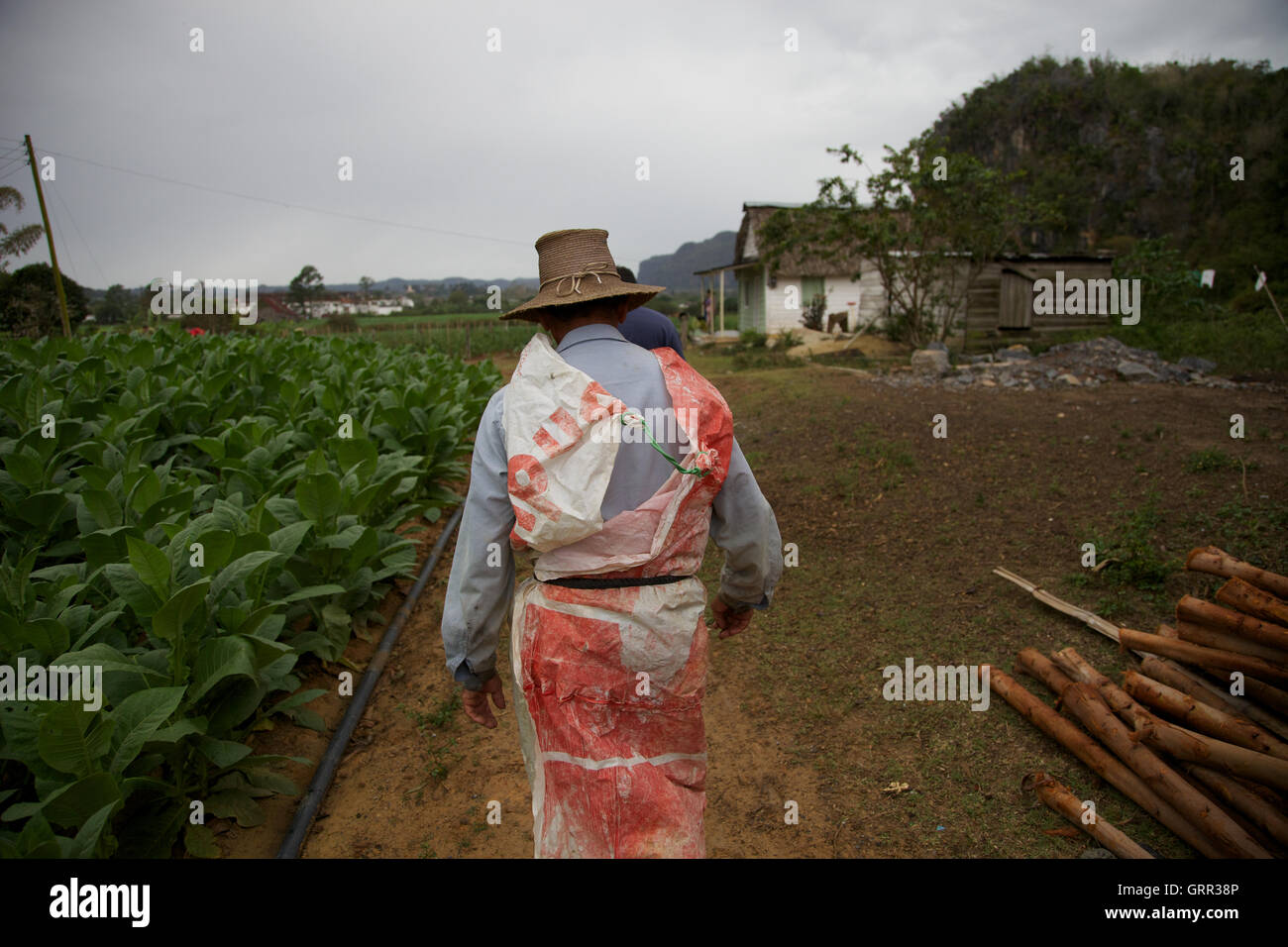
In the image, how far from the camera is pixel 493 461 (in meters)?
2.05

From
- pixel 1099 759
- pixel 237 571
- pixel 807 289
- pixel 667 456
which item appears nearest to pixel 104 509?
pixel 237 571

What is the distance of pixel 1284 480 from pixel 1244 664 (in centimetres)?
356

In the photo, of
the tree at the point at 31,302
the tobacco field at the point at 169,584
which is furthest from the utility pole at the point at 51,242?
the tobacco field at the point at 169,584

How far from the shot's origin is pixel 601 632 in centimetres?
199

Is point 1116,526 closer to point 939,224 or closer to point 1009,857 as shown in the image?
point 1009,857

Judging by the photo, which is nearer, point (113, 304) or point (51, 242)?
point (51, 242)

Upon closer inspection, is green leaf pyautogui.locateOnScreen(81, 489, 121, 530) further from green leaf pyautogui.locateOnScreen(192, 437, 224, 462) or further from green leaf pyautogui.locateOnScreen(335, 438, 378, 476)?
green leaf pyautogui.locateOnScreen(335, 438, 378, 476)

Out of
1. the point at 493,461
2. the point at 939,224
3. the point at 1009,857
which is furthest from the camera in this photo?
Answer: the point at 939,224

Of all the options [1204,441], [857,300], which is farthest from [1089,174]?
[1204,441]

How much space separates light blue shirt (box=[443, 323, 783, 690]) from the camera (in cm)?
205

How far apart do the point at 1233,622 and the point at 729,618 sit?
7.70ft

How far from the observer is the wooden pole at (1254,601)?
317 centimetres

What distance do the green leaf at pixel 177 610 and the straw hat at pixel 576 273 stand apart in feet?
5.22

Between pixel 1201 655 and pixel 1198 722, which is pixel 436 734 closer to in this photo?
pixel 1198 722
